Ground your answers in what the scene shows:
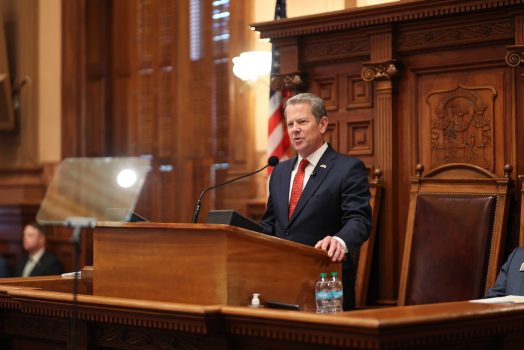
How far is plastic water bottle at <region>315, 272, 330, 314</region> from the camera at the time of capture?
335 cm

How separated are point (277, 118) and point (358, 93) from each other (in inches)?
26.0

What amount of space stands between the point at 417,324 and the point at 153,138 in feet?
19.6

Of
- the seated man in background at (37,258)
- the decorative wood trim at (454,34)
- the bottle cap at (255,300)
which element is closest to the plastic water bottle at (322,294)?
the bottle cap at (255,300)

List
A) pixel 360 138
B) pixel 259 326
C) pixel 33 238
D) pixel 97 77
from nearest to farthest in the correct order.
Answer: pixel 259 326
pixel 360 138
pixel 33 238
pixel 97 77

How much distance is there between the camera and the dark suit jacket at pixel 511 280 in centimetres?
404

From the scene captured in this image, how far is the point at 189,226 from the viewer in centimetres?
326

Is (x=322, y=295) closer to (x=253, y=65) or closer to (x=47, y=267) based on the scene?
(x=253, y=65)

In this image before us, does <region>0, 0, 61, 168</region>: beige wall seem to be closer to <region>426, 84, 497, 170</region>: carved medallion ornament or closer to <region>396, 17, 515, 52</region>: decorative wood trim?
<region>396, 17, 515, 52</region>: decorative wood trim

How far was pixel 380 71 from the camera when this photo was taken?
5.65 metres

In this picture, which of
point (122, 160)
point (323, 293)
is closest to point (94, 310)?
point (323, 293)

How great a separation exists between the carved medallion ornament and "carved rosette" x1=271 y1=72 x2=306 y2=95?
91cm

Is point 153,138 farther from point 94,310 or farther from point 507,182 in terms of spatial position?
point 94,310

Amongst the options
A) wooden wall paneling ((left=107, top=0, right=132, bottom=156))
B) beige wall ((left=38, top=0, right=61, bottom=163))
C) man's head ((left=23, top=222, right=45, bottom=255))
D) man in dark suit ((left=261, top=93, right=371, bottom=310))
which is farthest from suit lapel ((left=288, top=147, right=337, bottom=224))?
beige wall ((left=38, top=0, right=61, bottom=163))

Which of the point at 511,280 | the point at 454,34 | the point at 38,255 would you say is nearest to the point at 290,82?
the point at 454,34
